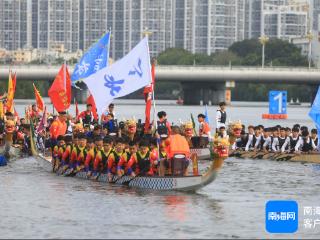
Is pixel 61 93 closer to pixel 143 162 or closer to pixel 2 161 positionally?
pixel 2 161

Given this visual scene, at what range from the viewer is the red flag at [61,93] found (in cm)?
3881

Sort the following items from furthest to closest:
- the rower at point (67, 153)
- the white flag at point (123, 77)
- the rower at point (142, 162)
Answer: the rower at point (67, 153) → the white flag at point (123, 77) → the rower at point (142, 162)

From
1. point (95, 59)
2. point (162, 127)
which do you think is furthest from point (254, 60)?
point (162, 127)

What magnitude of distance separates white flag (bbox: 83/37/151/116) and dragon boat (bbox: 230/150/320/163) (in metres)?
9.40

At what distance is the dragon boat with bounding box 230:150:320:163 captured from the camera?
125ft

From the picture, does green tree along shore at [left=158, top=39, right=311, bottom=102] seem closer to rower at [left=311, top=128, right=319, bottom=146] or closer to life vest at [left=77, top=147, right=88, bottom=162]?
rower at [left=311, top=128, right=319, bottom=146]

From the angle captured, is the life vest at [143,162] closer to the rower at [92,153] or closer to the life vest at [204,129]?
the rower at [92,153]

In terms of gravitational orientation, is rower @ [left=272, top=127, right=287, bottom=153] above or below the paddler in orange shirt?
below

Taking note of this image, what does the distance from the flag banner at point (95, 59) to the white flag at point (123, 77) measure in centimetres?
619

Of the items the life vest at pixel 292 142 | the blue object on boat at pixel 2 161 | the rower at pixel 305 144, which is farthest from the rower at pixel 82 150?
the life vest at pixel 292 142

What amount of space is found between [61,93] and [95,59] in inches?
80.6

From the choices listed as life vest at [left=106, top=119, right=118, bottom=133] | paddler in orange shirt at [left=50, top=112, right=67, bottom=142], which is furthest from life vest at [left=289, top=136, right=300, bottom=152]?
paddler in orange shirt at [left=50, top=112, right=67, bottom=142]

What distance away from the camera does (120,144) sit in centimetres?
2980

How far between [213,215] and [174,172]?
2.78 meters
